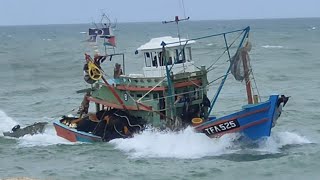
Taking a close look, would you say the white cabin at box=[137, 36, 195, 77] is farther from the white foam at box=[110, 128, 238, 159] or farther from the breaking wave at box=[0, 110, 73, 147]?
the breaking wave at box=[0, 110, 73, 147]

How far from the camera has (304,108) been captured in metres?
36.9

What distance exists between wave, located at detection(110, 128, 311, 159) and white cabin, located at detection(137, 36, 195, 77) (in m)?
2.58

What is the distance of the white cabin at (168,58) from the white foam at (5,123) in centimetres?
1016

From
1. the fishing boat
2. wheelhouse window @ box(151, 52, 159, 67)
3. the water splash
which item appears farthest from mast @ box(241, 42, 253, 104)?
the water splash

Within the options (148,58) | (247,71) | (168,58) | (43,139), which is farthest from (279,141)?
(43,139)

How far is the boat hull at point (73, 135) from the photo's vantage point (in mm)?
26734

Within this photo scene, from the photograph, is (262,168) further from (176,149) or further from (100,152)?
(100,152)

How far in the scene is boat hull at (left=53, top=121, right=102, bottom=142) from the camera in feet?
87.7

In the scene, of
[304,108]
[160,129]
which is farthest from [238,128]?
[304,108]

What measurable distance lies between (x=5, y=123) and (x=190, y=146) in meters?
14.7

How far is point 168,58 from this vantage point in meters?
25.9

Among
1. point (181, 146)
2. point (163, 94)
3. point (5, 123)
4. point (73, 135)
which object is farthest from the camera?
point (5, 123)

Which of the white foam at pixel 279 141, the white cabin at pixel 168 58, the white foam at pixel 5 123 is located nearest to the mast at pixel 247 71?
the white foam at pixel 279 141

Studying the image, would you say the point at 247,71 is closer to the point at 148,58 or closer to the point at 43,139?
the point at 148,58
